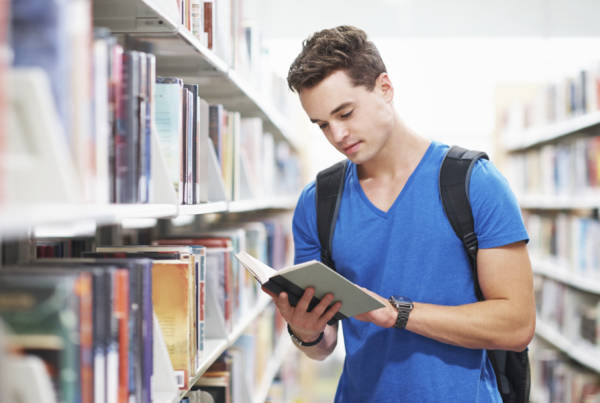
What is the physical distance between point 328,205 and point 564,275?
244 cm

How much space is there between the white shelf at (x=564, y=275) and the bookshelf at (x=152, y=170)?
1.66 metres

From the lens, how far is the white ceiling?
487 cm

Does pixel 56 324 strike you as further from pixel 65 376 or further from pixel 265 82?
pixel 265 82

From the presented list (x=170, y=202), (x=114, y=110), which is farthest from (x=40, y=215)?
(x=170, y=202)

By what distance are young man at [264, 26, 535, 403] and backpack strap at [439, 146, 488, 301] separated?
0.02m

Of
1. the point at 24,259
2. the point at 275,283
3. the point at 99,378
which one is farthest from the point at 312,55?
the point at 99,378

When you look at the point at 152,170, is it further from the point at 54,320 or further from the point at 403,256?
the point at 403,256

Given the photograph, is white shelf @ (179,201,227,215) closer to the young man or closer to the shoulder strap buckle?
the young man

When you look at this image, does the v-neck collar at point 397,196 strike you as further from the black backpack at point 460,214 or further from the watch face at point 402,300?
the watch face at point 402,300

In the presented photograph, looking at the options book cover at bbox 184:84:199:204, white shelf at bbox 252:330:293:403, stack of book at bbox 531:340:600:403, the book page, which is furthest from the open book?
stack of book at bbox 531:340:600:403

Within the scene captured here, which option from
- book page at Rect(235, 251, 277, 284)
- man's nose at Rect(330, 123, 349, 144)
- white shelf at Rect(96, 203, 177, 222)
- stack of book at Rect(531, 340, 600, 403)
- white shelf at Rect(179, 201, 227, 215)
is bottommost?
stack of book at Rect(531, 340, 600, 403)

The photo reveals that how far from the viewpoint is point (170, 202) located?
1091 millimetres

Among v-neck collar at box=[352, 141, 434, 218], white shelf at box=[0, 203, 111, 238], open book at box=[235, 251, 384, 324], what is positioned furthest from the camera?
v-neck collar at box=[352, 141, 434, 218]

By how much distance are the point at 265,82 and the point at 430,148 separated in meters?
1.52
